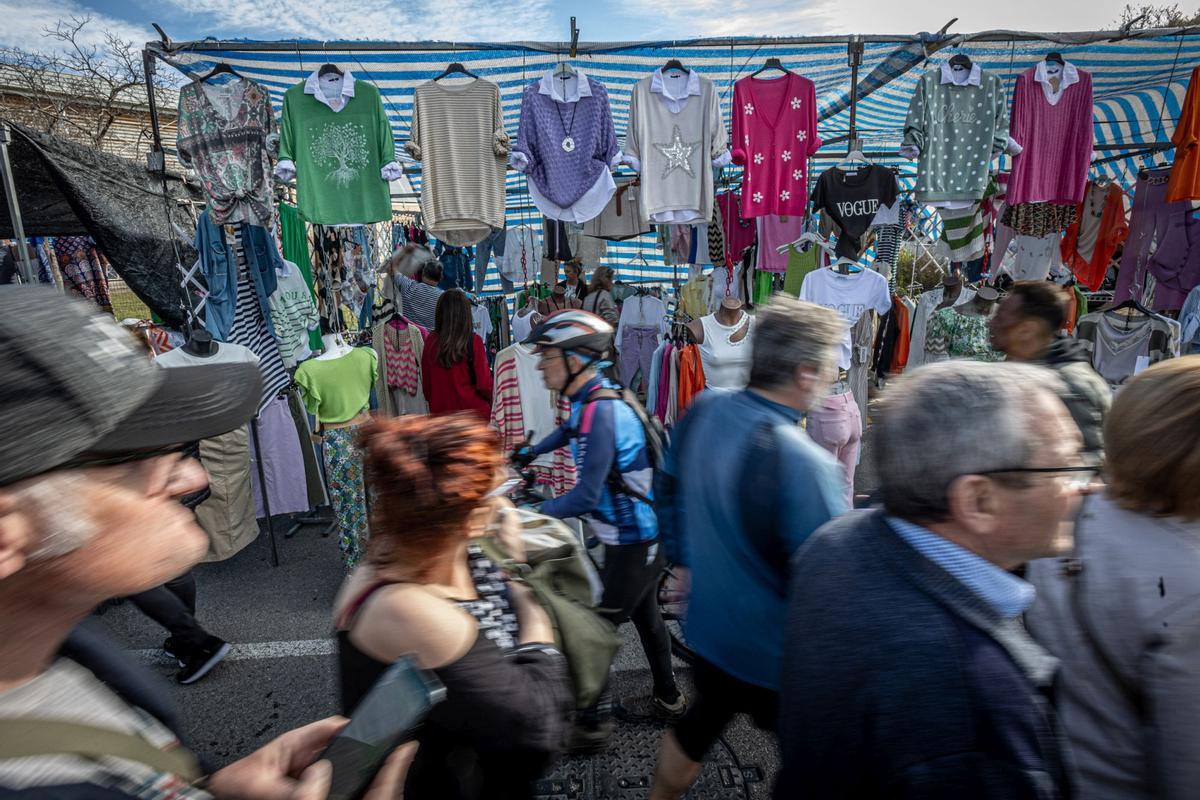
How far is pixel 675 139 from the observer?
475cm

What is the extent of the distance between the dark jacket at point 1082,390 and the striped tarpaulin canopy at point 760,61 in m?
2.75

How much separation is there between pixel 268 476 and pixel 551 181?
3382mm

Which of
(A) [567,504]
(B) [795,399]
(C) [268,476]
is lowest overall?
(C) [268,476]

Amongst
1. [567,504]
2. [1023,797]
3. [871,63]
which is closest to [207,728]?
[567,504]

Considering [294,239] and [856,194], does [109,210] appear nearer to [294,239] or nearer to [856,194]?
[294,239]

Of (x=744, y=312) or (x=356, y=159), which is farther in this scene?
(x=744, y=312)

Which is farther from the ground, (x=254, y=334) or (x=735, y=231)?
(x=735, y=231)

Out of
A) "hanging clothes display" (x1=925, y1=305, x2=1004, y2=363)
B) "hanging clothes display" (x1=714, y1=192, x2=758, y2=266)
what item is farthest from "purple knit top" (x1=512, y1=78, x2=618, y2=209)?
"hanging clothes display" (x1=925, y1=305, x2=1004, y2=363)

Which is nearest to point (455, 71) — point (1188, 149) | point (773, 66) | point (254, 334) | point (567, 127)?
point (567, 127)

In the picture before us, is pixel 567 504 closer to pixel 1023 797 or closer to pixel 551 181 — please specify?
pixel 1023 797

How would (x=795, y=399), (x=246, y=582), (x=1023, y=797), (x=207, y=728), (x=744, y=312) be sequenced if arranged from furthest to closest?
(x=744, y=312), (x=246, y=582), (x=207, y=728), (x=795, y=399), (x=1023, y=797)

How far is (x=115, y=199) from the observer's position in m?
4.58

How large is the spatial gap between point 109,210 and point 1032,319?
6035 mm

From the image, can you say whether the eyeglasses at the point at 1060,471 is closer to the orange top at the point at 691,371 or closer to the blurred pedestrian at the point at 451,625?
the blurred pedestrian at the point at 451,625
